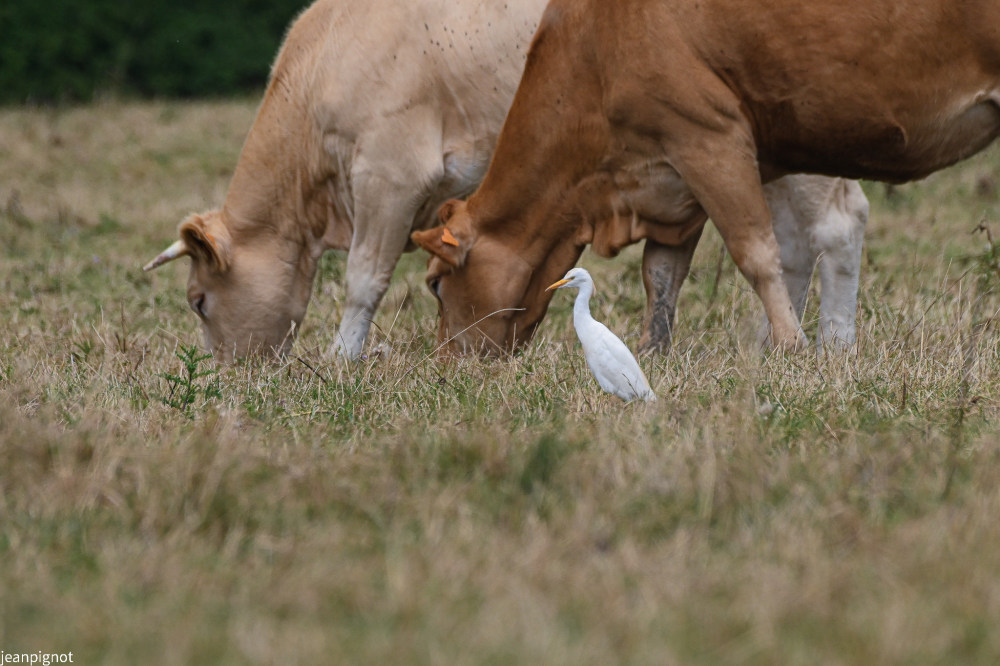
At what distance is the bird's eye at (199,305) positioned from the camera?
653 centimetres

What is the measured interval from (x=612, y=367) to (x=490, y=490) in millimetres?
1162

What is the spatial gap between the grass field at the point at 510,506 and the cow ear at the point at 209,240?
688 millimetres

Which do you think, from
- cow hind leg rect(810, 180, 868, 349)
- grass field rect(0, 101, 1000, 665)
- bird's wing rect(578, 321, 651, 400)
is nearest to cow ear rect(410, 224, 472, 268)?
grass field rect(0, 101, 1000, 665)

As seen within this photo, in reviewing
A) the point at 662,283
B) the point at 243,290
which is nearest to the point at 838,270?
the point at 662,283

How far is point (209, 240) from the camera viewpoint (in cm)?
631

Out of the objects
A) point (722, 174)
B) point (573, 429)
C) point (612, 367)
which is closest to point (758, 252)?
point (722, 174)

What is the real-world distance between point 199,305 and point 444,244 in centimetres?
158

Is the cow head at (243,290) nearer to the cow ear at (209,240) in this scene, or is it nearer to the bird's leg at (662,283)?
the cow ear at (209,240)

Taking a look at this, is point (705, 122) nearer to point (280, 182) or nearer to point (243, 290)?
point (280, 182)

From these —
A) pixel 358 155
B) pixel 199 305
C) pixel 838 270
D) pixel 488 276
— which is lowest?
pixel 199 305

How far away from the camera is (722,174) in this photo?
16.4 feet

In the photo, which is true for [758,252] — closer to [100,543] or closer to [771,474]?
[771,474]

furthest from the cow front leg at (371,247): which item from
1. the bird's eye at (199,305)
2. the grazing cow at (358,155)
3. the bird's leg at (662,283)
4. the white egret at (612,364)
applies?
the white egret at (612,364)

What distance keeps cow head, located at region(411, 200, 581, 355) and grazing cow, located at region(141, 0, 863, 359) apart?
589 millimetres
